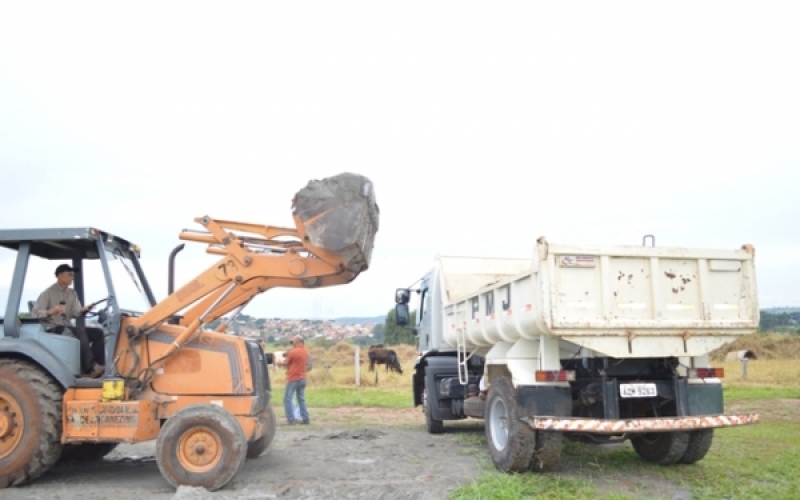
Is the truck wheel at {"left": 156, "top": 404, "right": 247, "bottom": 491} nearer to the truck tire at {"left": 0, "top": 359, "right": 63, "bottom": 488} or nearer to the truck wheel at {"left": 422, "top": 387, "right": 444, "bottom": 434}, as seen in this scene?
the truck tire at {"left": 0, "top": 359, "right": 63, "bottom": 488}

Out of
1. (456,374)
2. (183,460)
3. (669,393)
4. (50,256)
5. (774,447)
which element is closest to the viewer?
(183,460)

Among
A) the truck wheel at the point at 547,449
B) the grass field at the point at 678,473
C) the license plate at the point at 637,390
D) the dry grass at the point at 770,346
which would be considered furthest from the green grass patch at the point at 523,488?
the dry grass at the point at 770,346

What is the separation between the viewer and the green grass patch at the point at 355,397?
17797 millimetres

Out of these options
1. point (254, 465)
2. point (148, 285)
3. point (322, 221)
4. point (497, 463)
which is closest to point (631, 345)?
point (497, 463)

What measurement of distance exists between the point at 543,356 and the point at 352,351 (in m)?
29.1

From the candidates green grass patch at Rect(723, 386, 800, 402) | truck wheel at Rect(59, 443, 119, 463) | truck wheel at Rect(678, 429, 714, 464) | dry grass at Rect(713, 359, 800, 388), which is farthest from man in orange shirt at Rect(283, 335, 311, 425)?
dry grass at Rect(713, 359, 800, 388)

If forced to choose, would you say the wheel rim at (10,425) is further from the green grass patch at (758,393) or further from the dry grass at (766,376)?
the dry grass at (766,376)

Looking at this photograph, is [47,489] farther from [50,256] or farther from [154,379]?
[50,256]

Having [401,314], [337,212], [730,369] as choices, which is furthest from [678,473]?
[730,369]

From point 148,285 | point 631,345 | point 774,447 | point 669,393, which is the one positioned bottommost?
point 774,447

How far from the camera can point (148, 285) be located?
9227 mm

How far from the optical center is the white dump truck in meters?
7.49

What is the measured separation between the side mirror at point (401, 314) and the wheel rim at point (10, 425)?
6825mm

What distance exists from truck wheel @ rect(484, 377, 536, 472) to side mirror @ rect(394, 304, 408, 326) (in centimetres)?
420
